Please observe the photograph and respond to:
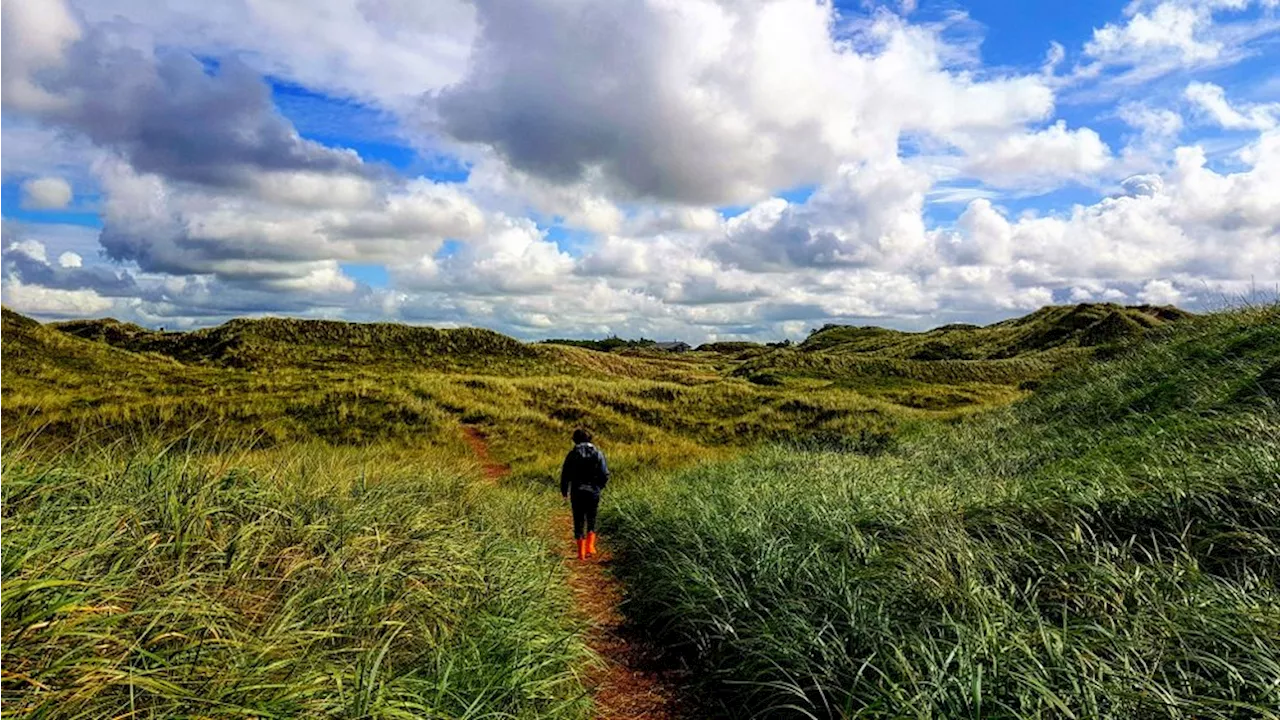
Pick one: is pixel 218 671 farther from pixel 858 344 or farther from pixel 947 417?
pixel 858 344

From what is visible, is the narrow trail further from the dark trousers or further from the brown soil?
the brown soil

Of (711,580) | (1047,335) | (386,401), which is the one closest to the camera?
(711,580)

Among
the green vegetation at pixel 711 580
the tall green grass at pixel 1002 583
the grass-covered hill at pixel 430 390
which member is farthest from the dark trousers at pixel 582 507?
the grass-covered hill at pixel 430 390

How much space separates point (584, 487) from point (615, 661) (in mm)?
4840

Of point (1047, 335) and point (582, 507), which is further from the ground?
point (1047, 335)

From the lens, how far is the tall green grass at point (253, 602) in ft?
9.68

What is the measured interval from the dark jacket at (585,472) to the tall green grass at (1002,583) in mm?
1089

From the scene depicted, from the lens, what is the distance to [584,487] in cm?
1120

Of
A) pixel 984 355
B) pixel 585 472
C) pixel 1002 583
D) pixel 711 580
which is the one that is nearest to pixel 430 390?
pixel 585 472

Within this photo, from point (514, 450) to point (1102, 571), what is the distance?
24724 millimetres

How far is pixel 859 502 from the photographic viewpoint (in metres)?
8.60

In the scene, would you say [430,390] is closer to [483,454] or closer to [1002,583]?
[483,454]

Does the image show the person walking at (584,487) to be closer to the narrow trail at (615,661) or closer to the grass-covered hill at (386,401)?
the narrow trail at (615,661)

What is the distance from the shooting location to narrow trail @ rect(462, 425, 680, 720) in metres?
5.53
